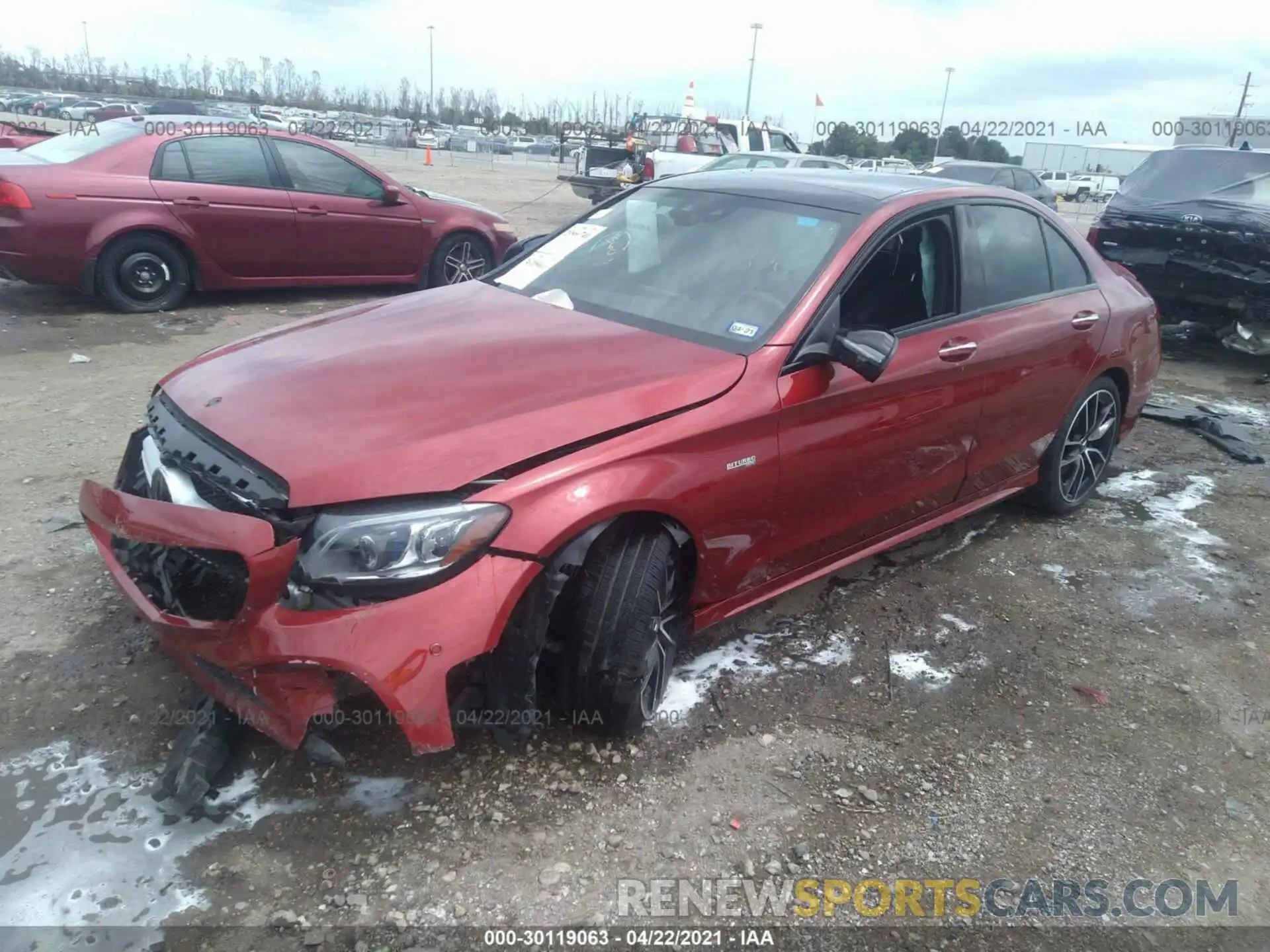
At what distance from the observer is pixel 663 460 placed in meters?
2.64

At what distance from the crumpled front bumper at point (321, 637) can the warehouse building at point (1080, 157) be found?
57.9 meters

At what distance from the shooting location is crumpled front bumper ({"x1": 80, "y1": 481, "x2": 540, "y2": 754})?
2219 mm

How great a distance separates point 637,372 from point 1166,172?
8336mm

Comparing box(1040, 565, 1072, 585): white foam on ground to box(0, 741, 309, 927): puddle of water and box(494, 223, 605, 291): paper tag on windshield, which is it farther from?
box(0, 741, 309, 927): puddle of water

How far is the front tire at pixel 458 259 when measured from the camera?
29.3 ft

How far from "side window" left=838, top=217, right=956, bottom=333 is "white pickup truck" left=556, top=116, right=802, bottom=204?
1290 centimetres

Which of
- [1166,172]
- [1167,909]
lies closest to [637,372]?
[1167,909]

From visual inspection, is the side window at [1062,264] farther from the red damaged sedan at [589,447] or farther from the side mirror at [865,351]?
the side mirror at [865,351]

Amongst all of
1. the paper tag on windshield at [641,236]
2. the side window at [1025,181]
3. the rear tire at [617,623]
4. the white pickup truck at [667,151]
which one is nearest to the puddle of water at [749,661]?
the rear tire at [617,623]

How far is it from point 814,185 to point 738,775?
2267 mm

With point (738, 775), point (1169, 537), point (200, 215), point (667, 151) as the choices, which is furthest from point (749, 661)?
point (667, 151)

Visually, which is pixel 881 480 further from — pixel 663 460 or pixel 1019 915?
pixel 1019 915

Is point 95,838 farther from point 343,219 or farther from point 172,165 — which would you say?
point 343,219

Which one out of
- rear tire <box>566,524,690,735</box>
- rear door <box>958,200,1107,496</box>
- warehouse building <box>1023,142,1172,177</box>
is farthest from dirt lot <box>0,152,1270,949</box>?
warehouse building <box>1023,142,1172,177</box>
